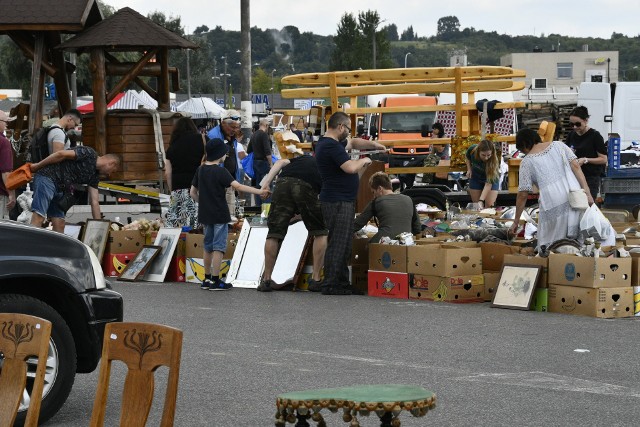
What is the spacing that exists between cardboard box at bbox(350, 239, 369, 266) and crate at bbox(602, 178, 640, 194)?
9.86 metres

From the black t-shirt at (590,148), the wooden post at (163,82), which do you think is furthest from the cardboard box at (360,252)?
the wooden post at (163,82)

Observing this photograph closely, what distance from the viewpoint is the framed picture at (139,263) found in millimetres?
16031

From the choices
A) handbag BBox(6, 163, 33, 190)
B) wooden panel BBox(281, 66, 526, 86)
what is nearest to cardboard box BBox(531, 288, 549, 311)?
handbag BBox(6, 163, 33, 190)

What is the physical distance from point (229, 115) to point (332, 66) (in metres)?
100

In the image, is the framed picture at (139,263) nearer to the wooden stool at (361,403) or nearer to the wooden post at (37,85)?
the wooden post at (37,85)

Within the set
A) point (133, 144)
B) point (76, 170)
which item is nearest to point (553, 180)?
point (76, 170)

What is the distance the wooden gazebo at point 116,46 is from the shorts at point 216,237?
341 inches

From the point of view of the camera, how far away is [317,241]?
48.4 feet

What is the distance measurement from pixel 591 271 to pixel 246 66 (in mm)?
15171

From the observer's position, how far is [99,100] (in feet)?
76.5

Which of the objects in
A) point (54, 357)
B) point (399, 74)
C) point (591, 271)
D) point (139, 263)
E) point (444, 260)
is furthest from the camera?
point (399, 74)

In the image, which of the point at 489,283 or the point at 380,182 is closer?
the point at 489,283

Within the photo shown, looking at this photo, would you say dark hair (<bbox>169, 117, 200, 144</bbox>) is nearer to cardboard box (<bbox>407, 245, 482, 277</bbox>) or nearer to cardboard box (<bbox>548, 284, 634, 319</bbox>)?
cardboard box (<bbox>407, 245, 482, 277</bbox>)

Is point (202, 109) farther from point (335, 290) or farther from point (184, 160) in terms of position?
point (335, 290)
